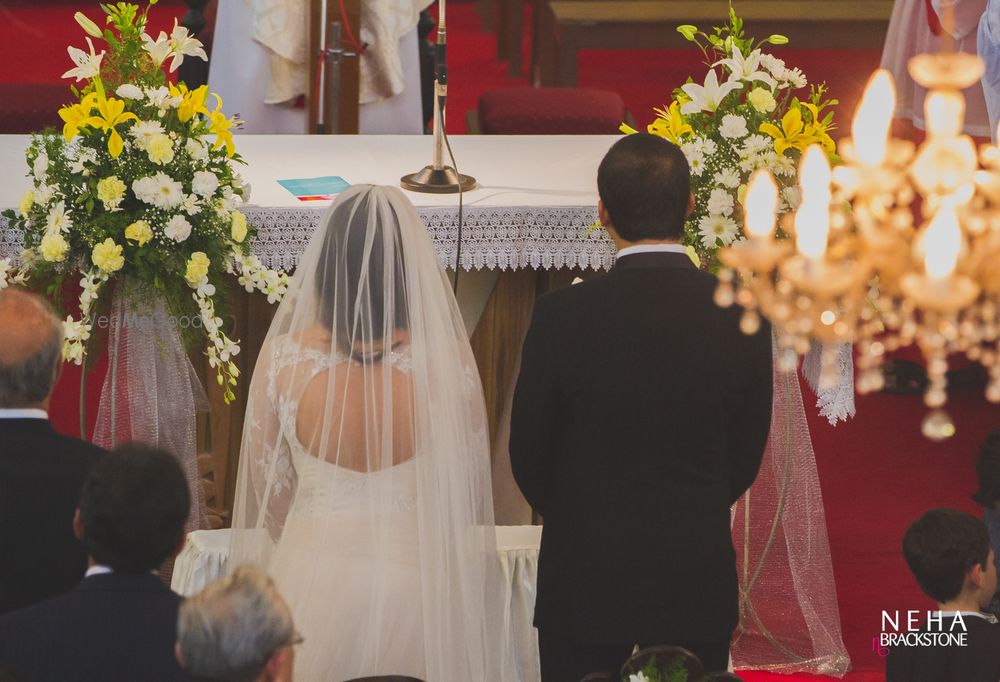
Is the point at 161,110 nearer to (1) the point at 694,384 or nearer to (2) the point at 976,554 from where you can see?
(1) the point at 694,384

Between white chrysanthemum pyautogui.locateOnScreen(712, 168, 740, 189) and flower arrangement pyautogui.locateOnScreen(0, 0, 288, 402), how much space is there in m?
1.38

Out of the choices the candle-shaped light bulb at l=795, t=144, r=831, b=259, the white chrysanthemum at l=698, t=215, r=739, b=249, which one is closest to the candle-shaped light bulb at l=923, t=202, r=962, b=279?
the candle-shaped light bulb at l=795, t=144, r=831, b=259

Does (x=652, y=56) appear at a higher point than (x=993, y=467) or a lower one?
higher

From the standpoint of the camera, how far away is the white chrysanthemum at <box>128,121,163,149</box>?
14.3 ft

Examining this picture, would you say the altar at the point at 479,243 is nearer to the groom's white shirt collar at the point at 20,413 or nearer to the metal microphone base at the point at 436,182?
the metal microphone base at the point at 436,182

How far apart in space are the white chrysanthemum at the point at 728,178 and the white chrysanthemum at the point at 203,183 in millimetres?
1504

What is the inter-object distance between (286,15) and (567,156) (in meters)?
2.14

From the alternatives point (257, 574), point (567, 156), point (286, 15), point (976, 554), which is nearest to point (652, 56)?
point (286, 15)

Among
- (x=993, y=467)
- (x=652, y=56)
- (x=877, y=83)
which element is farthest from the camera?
(x=652, y=56)

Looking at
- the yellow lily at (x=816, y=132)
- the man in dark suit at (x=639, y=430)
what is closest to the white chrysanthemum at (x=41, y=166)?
the man in dark suit at (x=639, y=430)

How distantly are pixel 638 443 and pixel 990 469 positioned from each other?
151cm

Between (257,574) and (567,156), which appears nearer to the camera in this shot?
(257,574)

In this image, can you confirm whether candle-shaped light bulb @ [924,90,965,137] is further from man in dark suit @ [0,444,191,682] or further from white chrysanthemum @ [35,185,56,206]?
white chrysanthemum @ [35,185,56,206]

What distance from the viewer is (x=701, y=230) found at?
14.7 ft
